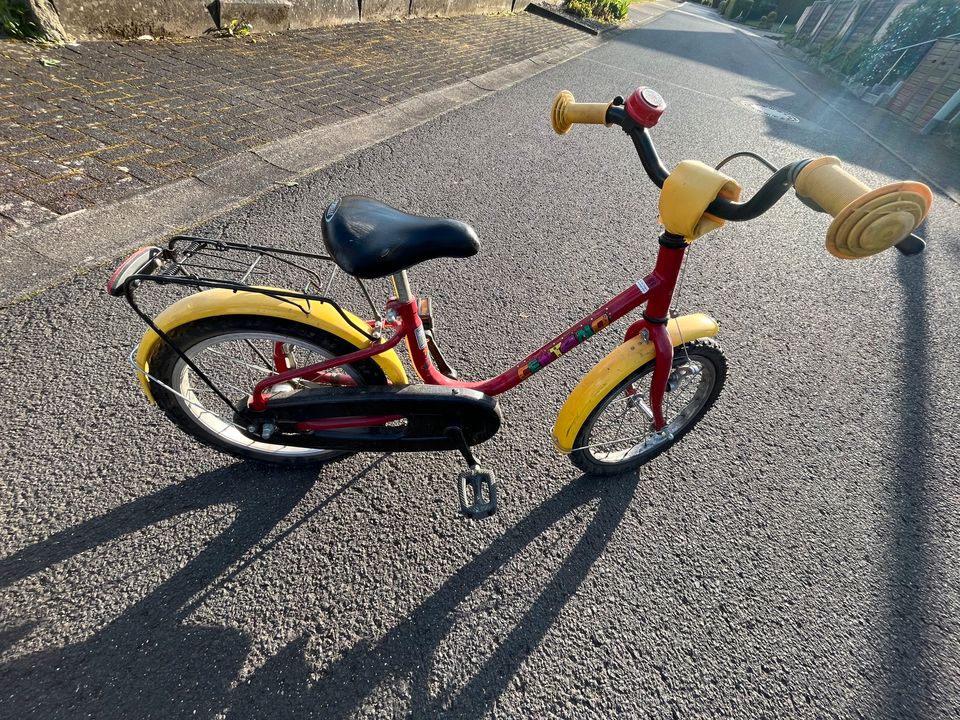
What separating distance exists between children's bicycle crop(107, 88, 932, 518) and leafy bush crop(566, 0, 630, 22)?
15078mm

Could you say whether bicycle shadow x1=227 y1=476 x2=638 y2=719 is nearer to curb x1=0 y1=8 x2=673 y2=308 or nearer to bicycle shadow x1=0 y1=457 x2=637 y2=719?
bicycle shadow x1=0 y1=457 x2=637 y2=719

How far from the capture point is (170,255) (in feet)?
4.70

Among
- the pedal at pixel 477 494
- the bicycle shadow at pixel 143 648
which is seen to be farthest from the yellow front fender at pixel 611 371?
the bicycle shadow at pixel 143 648

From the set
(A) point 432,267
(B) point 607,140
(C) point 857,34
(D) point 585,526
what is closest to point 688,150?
(B) point 607,140

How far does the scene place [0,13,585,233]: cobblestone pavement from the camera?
2916 millimetres

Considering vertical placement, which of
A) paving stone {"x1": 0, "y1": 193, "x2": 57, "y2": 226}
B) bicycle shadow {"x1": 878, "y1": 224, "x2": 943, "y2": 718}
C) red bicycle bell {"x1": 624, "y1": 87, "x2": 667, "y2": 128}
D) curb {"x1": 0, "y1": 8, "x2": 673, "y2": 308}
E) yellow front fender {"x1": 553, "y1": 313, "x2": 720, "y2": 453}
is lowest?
bicycle shadow {"x1": 878, "y1": 224, "x2": 943, "y2": 718}

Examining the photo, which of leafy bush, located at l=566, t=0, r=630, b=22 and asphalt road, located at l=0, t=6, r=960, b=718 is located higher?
leafy bush, located at l=566, t=0, r=630, b=22

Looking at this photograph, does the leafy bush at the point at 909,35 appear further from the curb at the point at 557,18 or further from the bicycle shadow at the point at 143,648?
the bicycle shadow at the point at 143,648

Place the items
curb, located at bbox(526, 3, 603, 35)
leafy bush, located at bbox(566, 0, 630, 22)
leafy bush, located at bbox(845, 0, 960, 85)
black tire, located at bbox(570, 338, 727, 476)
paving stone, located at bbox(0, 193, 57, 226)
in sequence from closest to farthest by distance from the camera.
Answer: black tire, located at bbox(570, 338, 727, 476) < paving stone, located at bbox(0, 193, 57, 226) < leafy bush, located at bbox(845, 0, 960, 85) < curb, located at bbox(526, 3, 603, 35) < leafy bush, located at bbox(566, 0, 630, 22)

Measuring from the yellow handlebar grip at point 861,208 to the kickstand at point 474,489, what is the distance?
51.4 inches

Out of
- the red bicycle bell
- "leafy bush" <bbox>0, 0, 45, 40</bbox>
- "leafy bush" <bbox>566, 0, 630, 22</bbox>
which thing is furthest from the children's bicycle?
"leafy bush" <bbox>566, 0, 630, 22</bbox>

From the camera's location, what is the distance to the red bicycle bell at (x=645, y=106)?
1372mm

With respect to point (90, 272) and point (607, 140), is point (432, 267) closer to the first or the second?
point (90, 272)

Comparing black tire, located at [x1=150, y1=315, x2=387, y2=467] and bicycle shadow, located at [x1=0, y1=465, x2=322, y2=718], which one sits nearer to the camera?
bicycle shadow, located at [x1=0, y1=465, x2=322, y2=718]
